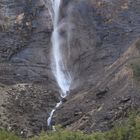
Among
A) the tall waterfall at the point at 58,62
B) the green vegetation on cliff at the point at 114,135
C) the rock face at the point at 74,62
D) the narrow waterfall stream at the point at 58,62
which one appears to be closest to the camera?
the green vegetation on cliff at the point at 114,135

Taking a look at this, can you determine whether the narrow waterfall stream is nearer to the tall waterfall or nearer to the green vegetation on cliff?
the tall waterfall

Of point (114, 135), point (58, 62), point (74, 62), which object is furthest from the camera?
point (58, 62)

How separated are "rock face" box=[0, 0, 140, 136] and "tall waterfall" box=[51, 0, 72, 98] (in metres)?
0.65

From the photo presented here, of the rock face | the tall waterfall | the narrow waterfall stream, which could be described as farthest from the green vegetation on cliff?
the tall waterfall

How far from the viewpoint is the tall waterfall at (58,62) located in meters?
69.8

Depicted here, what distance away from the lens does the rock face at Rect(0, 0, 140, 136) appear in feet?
192

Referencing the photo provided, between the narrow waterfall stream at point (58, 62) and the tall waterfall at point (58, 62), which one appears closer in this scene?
the narrow waterfall stream at point (58, 62)

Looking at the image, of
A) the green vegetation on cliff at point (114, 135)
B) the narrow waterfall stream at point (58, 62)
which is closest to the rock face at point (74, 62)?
the narrow waterfall stream at point (58, 62)

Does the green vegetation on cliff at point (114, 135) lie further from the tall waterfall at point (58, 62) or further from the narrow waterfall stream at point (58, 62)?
the tall waterfall at point (58, 62)

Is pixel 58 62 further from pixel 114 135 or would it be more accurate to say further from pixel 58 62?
pixel 114 135

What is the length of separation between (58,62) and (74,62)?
2.59m

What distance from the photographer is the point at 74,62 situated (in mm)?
72188

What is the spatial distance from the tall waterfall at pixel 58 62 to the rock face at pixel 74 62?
646mm

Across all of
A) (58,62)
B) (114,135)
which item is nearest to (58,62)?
(58,62)
